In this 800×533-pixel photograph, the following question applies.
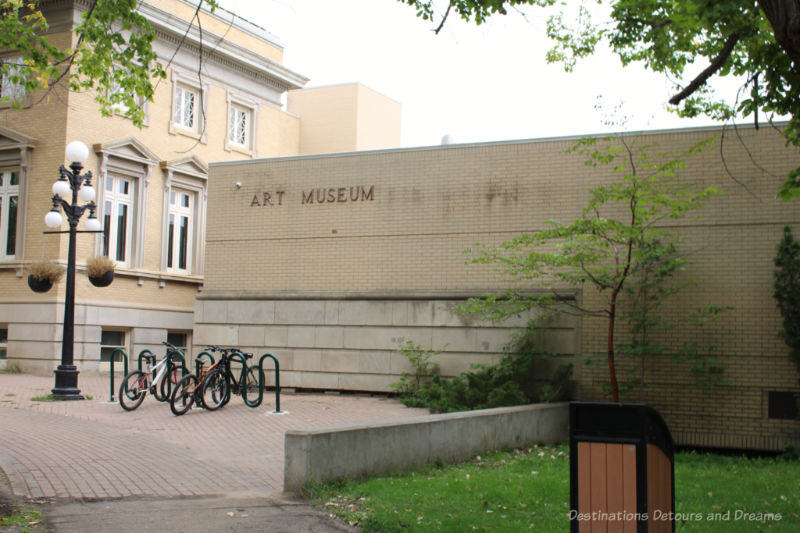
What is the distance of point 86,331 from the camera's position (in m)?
22.9

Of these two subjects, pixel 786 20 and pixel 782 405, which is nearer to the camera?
pixel 786 20

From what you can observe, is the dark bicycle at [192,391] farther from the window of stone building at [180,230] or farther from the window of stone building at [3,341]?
the window of stone building at [180,230]

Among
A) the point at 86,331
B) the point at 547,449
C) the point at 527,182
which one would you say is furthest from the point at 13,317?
the point at 547,449

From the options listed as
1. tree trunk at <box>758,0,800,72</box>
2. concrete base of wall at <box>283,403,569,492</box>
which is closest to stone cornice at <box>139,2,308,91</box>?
concrete base of wall at <box>283,403,569,492</box>

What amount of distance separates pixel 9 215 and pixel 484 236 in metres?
14.8

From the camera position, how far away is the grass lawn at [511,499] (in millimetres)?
7211

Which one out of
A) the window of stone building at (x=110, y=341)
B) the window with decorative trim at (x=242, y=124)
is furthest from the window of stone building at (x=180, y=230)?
the window of stone building at (x=110, y=341)

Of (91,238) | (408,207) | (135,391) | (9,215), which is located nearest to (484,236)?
(408,207)

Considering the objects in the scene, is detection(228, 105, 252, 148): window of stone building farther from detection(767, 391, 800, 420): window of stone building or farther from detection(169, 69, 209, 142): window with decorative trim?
detection(767, 391, 800, 420): window of stone building

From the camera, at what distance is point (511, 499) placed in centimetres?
823

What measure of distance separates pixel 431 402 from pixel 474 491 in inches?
239

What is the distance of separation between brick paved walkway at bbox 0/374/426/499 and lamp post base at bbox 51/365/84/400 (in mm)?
438

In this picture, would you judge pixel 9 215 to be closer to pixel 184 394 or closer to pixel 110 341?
pixel 110 341

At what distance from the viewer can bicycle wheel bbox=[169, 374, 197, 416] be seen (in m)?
13.0
